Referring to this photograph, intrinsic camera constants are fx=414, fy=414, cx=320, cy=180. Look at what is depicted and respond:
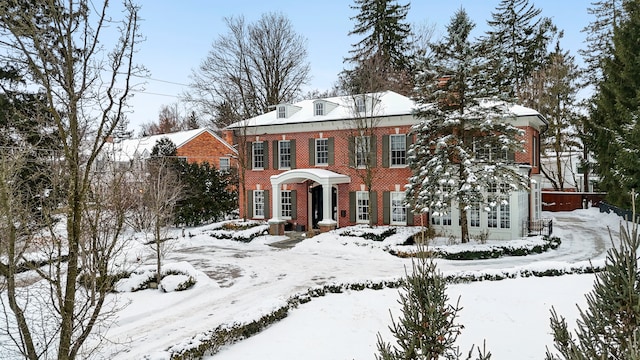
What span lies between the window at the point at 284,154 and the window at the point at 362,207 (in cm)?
477

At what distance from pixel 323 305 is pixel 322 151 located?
13.8m

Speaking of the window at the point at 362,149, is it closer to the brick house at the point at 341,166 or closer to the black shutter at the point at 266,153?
the brick house at the point at 341,166

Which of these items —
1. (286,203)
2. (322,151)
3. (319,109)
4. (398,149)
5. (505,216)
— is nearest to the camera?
(505,216)

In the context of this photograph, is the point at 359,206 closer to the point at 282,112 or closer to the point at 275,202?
the point at 275,202

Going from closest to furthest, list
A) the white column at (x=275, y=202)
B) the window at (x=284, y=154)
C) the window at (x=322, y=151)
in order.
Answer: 1. the white column at (x=275, y=202)
2. the window at (x=322, y=151)
3. the window at (x=284, y=154)

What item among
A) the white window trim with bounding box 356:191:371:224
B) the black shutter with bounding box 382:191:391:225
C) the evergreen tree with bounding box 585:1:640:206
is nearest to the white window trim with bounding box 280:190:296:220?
the white window trim with bounding box 356:191:371:224

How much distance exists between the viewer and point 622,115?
2231 centimetres

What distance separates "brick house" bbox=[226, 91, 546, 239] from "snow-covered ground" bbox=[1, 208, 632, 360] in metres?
3.41

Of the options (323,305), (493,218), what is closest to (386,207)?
(493,218)

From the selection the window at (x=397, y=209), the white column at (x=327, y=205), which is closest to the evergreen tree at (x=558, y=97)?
the window at (x=397, y=209)

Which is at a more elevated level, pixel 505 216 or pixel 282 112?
pixel 282 112

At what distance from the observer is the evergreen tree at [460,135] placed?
17.5 metres

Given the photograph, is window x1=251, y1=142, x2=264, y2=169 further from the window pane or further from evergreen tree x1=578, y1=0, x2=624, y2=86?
evergreen tree x1=578, y1=0, x2=624, y2=86

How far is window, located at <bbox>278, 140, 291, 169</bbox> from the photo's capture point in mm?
24844
